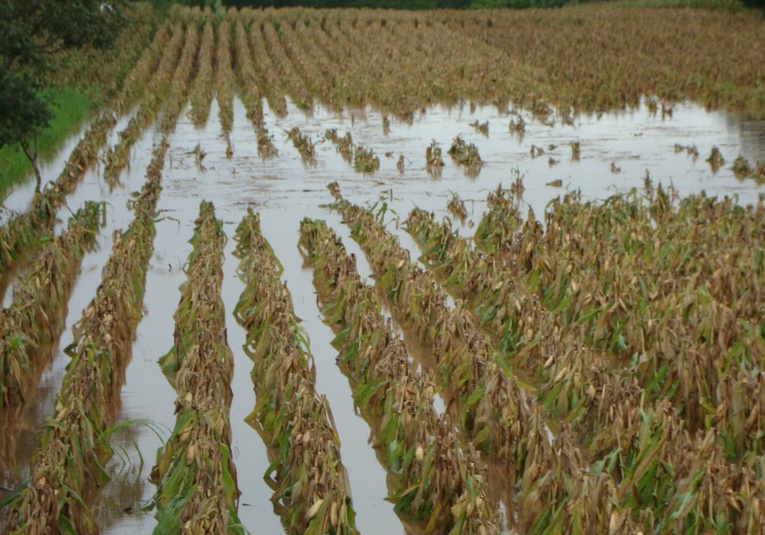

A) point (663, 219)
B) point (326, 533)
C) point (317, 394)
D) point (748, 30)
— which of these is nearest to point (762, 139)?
point (663, 219)

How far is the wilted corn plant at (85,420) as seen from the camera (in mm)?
5574

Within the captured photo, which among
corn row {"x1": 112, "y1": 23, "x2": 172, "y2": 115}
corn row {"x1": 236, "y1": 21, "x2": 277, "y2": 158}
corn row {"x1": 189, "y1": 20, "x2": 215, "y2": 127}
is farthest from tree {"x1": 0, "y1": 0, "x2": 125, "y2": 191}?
corn row {"x1": 112, "y1": 23, "x2": 172, "y2": 115}

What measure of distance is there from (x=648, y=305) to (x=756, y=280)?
129 cm

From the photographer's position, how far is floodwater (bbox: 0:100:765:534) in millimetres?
6844

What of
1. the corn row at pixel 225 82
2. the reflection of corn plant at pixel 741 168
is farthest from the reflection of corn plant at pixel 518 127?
the corn row at pixel 225 82

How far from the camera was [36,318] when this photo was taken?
29.2ft

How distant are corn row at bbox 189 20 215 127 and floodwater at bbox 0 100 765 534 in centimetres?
31

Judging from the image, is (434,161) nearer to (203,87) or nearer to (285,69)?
(203,87)

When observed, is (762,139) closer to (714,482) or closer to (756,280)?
(756,280)

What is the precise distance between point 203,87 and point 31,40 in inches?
478

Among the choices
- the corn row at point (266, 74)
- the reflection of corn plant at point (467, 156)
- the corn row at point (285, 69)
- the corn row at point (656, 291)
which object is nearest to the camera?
the corn row at point (656, 291)

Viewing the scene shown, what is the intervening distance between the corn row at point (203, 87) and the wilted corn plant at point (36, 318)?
10940 mm

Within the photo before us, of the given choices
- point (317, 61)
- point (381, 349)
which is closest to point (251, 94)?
point (317, 61)

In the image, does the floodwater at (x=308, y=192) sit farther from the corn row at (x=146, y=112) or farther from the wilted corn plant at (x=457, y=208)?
the corn row at (x=146, y=112)
